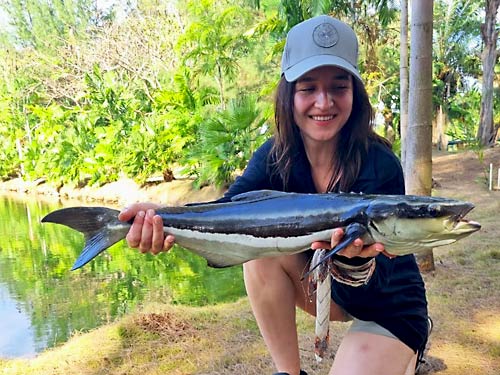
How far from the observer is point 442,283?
4.35m

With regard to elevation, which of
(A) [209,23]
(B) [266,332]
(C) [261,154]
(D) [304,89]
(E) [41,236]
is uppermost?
(A) [209,23]

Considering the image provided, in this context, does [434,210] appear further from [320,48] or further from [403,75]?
[403,75]

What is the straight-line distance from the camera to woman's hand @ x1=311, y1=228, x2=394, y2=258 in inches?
68.4

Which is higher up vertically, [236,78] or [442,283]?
[236,78]

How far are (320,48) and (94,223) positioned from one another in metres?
1.26

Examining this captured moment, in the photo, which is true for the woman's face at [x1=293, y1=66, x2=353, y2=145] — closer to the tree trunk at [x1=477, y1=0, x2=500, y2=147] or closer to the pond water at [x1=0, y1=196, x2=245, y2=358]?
the pond water at [x1=0, y1=196, x2=245, y2=358]

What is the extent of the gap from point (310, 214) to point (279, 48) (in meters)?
9.36

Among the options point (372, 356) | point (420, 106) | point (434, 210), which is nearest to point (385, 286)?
point (372, 356)

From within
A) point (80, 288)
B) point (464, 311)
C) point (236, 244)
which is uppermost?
point (236, 244)

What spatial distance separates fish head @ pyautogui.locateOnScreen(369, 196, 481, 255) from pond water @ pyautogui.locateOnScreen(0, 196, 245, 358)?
382cm

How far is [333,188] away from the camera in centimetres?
235

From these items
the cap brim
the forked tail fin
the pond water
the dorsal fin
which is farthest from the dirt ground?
the pond water

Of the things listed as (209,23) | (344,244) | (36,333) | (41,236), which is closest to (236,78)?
(209,23)

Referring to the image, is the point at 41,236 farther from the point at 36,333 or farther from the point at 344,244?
the point at 344,244
